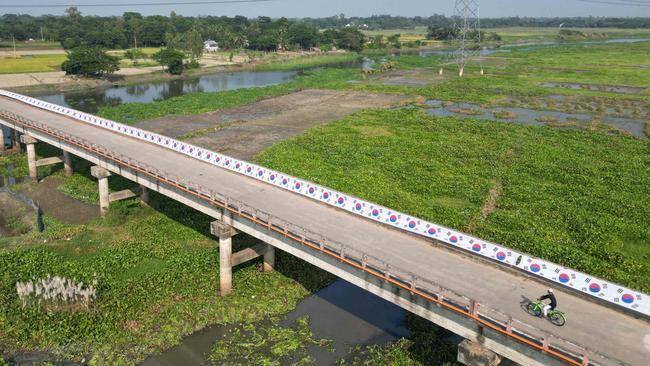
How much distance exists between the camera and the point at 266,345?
26672 millimetres

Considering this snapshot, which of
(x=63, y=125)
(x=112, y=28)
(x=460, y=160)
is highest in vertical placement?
(x=112, y=28)

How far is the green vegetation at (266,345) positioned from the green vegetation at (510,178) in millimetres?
17698

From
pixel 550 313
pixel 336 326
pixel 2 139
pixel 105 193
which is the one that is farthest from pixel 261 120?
pixel 550 313

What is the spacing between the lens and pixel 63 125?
51.7 m

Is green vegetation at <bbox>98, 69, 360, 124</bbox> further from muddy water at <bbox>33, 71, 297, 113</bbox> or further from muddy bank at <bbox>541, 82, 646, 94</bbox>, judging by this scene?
muddy bank at <bbox>541, 82, 646, 94</bbox>

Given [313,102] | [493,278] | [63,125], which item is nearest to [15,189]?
[63,125]

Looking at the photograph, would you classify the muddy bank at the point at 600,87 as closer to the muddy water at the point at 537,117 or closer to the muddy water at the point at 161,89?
the muddy water at the point at 537,117

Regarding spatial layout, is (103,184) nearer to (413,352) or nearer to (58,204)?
(58,204)

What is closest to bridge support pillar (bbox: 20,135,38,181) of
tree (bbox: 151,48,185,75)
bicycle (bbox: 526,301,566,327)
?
bicycle (bbox: 526,301,566,327)

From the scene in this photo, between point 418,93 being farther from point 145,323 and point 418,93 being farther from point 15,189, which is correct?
point 145,323

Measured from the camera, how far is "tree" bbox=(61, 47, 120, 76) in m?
116

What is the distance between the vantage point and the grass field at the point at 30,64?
12422 cm

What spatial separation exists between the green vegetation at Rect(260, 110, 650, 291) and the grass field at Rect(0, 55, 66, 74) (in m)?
92.6

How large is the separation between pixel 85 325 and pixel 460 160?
4320 centimetres
